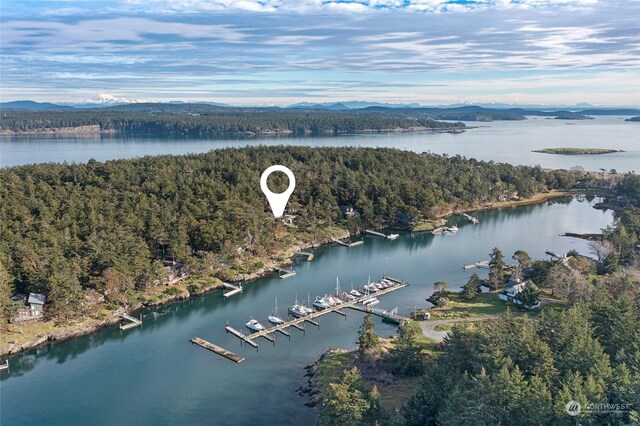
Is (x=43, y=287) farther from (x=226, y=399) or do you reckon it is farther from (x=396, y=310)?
(x=396, y=310)

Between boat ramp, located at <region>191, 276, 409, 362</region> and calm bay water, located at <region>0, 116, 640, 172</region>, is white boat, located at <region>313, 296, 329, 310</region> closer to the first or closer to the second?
boat ramp, located at <region>191, 276, 409, 362</region>

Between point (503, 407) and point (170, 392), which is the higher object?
point (503, 407)

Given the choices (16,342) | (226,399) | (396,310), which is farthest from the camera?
(396,310)

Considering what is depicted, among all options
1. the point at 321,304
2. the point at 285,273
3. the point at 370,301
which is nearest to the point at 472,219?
the point at 285,273

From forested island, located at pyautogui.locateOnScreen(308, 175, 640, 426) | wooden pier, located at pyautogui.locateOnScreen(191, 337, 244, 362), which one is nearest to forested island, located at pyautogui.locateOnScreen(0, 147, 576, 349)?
wooden pier, located at pyautogui.locateOnScreen(191, 337, 244, 362)

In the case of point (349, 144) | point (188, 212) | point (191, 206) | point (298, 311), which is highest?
point (349, 144)

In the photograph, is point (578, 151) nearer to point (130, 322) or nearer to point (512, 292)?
point (512, 292)

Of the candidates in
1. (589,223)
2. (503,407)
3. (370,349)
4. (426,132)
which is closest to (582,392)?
(503,407)
